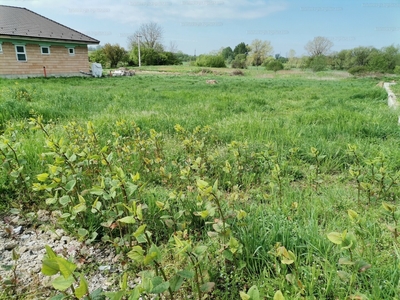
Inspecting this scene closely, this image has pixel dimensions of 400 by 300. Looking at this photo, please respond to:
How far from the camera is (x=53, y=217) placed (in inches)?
83.8

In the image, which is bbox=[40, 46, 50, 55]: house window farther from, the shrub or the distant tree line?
the shrub

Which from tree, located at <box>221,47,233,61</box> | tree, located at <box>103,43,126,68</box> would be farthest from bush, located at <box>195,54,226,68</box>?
tree, located at <box>221,47,233,61</box>

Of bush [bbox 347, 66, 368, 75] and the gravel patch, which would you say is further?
bush [bbox 347, 66, 368, 75]

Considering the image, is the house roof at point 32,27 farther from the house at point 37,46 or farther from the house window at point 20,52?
the house window at point 20,52

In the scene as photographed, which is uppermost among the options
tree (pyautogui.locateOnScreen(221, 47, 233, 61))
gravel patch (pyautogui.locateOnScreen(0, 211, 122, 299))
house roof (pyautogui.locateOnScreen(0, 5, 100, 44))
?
tree (pyautogui.locateOnScreen(221, 47, 233, 61))

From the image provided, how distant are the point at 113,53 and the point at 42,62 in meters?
29.0

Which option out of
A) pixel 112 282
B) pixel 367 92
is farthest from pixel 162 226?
pixel 367 92

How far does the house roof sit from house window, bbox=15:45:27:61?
1032mm

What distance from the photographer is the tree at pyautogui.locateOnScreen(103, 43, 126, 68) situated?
4684 centimetres

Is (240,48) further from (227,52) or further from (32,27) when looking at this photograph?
(32,27)

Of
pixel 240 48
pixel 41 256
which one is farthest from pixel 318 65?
pixel 41 256

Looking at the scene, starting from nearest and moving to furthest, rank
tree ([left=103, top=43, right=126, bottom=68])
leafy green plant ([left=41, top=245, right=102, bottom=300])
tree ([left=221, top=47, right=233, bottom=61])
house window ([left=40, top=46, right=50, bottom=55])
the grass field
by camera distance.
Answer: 1. leafy green plant ([left=41, top=245, right=102, bottom=300])
2. the grass field
3. house window ([left=40, top=46, right=50, bottom=55])
4. tree ([left=103, top=43, right=126, bottom=68])
5. tree ([left=221, top=47, right=233, bottom=61])

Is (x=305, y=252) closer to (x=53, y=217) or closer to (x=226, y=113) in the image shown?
(x=53, y=217)

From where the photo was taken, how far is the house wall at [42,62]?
18891 millimetres
